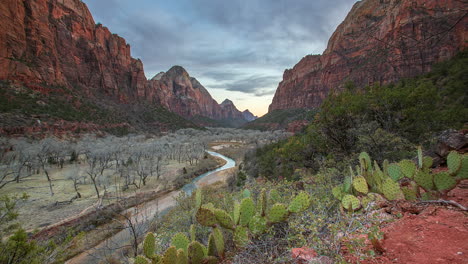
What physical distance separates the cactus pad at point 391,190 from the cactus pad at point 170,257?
3.89m

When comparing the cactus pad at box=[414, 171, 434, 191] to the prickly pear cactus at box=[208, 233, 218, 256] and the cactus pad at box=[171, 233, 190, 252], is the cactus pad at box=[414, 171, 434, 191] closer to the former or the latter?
the prickly pear cactus at box=[208, 233, 218, 256]

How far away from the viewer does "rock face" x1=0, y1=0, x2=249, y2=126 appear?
46.4 meters

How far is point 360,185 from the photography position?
13.5 feet

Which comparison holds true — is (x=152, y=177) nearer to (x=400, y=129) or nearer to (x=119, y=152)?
(x=119, y=152)

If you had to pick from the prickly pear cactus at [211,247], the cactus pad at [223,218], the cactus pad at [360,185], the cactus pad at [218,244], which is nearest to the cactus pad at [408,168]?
the cactus pad at [360,185]

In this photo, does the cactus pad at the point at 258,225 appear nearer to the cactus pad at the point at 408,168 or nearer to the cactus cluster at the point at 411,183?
the cactus cluster at the point at 411,183

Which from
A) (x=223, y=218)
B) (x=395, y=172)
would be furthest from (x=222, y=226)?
(x=395, y=172)

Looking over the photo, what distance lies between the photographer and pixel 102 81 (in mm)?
77375

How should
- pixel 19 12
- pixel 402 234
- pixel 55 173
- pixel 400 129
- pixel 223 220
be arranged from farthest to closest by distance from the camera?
pixel 19 12
pixel 55 173
pixel 400 129
pixel 223 220
pixel 402 234

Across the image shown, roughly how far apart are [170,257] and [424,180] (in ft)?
14.8

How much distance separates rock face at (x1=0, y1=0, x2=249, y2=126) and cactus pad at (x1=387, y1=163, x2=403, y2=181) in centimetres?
6336

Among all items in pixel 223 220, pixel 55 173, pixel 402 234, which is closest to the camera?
pixel 402 234

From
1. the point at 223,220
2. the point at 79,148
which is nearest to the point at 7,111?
the point at 79,148

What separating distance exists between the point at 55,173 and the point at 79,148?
9554 mm
